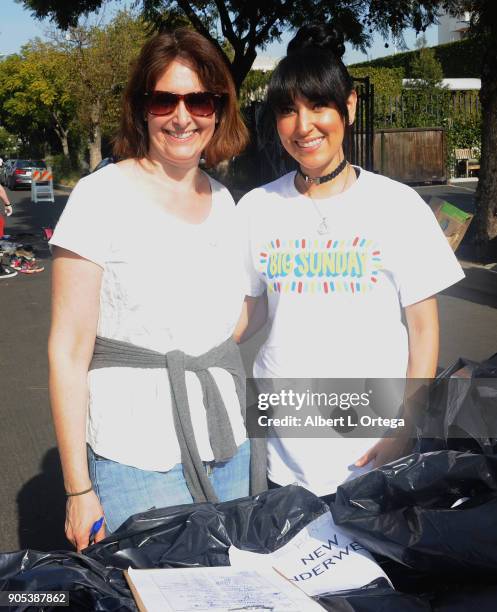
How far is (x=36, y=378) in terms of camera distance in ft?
23.7

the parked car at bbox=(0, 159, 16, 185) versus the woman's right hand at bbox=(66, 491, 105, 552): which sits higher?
the woman's right hand at bbox=(66, 491, 105, 552)

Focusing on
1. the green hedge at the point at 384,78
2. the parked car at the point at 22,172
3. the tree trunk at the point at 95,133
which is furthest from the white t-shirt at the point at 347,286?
the parked car at the point at 22,172

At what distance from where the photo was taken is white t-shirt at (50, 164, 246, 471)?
2127 mm

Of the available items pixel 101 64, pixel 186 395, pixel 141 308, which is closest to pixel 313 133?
pixel 141 308

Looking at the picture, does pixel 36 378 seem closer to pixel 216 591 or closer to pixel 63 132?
pixel 216 591

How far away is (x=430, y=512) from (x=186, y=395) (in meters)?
0.75

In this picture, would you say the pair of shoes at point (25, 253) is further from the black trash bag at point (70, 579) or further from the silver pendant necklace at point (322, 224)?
the black trash bag at point (70, 579)

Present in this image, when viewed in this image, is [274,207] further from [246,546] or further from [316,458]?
[246,546]

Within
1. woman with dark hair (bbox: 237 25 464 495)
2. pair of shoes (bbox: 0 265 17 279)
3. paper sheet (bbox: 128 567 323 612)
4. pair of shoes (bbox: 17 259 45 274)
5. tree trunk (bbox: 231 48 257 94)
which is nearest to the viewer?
paper sheet (bbox: 128 567 323 612)

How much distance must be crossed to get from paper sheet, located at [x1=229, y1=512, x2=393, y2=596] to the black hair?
108 centimetres

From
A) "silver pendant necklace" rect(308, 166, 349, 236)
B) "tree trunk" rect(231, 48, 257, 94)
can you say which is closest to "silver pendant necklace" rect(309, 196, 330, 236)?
"silver pendant necklace" rect(308, 166, 349, 236)

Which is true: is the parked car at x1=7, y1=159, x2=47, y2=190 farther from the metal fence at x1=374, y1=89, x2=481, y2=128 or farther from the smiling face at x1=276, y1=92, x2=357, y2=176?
the smiling face at x1=276, y1=92, x2=357, y2=176

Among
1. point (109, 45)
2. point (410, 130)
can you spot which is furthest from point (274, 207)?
point (109, 45)

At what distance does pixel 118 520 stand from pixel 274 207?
96cm
